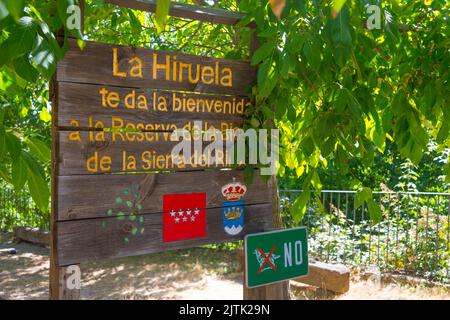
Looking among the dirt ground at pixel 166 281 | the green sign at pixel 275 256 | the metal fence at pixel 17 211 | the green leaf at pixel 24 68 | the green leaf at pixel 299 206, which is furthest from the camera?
the metal fence at pixel 17 211

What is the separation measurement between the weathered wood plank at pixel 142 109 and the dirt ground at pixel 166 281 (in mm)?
4214

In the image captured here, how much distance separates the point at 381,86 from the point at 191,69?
1.10 meters

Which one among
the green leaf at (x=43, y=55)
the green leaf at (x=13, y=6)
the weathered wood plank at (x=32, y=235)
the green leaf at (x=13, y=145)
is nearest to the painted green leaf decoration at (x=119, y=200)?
the green leaf at (x=13, y=145)

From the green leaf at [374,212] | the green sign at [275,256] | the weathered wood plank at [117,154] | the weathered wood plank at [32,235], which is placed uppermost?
the weathered wood plank at [117,154]

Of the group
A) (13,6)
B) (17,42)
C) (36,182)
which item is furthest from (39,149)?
(13,6)

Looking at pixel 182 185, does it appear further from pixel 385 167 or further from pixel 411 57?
pixel 385 167

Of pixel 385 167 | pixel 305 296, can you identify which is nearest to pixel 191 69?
pixel 305 296

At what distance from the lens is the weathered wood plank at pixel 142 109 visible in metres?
2.06

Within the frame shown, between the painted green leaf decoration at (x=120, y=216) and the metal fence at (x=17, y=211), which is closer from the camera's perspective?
the painted green leaf decoration at (x=120, y=216)

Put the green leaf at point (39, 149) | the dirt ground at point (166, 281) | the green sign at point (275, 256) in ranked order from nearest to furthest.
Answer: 1. the green leaf at point (39, 149)
2. the green sign at point (275, 256)
3. the dirt ground at point (166, 281)

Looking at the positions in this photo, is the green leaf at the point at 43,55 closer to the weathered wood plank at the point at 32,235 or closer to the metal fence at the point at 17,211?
the weathered wood plank at the point at 32,235

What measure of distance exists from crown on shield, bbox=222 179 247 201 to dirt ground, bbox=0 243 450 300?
3946 millimetres

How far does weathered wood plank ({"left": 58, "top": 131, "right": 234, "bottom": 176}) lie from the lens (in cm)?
205

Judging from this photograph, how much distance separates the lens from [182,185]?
2.41 metres
